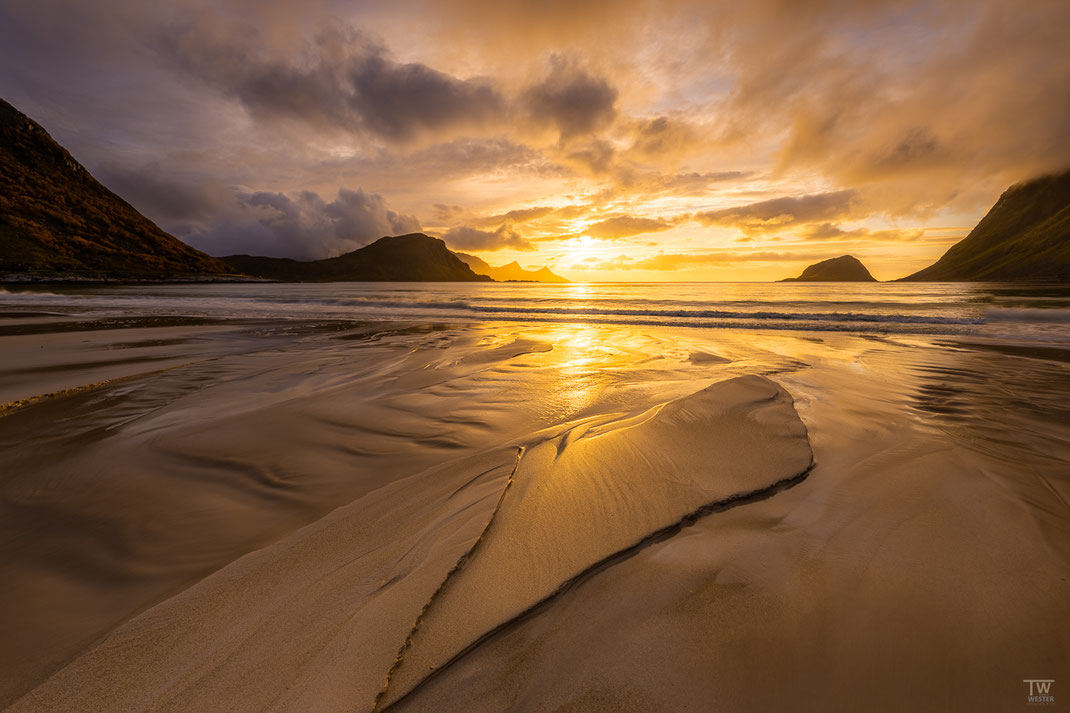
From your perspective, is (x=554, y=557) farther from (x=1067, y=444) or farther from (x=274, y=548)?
(x=1067, y=444)

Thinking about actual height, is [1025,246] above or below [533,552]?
above

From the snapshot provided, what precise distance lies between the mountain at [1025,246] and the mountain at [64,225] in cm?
21342

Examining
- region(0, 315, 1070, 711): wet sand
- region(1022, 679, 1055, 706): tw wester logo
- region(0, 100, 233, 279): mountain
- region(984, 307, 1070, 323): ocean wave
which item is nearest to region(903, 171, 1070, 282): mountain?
region(984, 307, 1070, 323): ocean wave

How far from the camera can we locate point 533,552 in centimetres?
229

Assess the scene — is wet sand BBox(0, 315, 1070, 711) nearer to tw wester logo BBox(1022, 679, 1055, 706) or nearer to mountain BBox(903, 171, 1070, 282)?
tw wester logo BBox(1022, 679, 1055, 706)

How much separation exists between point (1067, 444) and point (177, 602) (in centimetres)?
754

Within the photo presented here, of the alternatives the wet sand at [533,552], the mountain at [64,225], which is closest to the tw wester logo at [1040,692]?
the wet sand at [533,552]

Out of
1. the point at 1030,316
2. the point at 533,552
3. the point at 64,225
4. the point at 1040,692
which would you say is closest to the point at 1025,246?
the point at 1030,316

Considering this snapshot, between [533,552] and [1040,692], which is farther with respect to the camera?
[533,552]

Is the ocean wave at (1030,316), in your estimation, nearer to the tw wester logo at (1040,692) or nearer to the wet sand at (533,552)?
the wet sand at (533,552)

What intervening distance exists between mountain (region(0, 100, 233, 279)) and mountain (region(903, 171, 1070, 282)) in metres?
213

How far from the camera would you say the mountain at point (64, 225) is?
63562 millimetres

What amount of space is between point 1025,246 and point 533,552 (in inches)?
9658

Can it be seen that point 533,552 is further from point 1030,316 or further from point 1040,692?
point 1030,316
